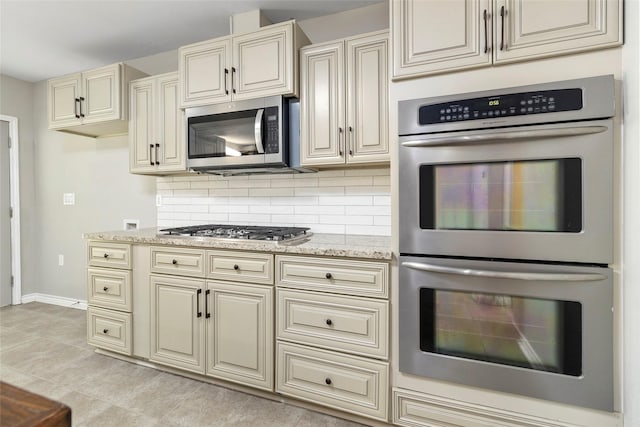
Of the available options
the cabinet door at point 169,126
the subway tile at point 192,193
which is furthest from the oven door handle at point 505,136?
the subway tile at point 192,193

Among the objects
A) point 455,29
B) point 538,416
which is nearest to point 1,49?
point 455,29

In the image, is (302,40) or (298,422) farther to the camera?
(302,40)

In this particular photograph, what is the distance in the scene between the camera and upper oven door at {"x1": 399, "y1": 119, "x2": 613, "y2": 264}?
1311 millimetres

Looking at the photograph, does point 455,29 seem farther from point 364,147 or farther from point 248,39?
point 248,39

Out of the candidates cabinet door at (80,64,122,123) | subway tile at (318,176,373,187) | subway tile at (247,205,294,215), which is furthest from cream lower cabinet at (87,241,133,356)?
subway tile at (318,176,373,187)

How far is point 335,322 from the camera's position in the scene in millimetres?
1771

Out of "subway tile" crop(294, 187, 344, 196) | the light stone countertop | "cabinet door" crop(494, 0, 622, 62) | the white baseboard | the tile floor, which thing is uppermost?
"cabinet door" crop(494, 0, 622, 62)

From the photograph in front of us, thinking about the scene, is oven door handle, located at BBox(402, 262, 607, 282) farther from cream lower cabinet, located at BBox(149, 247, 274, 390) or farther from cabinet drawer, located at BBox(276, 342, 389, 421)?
cream lower cabinet, located at BBox(149, 247, 274, 390)

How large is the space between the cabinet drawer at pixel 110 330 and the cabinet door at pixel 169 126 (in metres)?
1.18

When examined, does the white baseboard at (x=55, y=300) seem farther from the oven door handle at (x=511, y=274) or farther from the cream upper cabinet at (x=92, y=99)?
the oven door handle at (x=511, y=274)

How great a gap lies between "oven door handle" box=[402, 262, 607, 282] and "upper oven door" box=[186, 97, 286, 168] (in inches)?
45.6

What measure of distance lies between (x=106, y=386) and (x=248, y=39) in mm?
2466

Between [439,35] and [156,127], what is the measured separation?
2.20 metres

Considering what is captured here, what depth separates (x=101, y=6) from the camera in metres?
2.39
